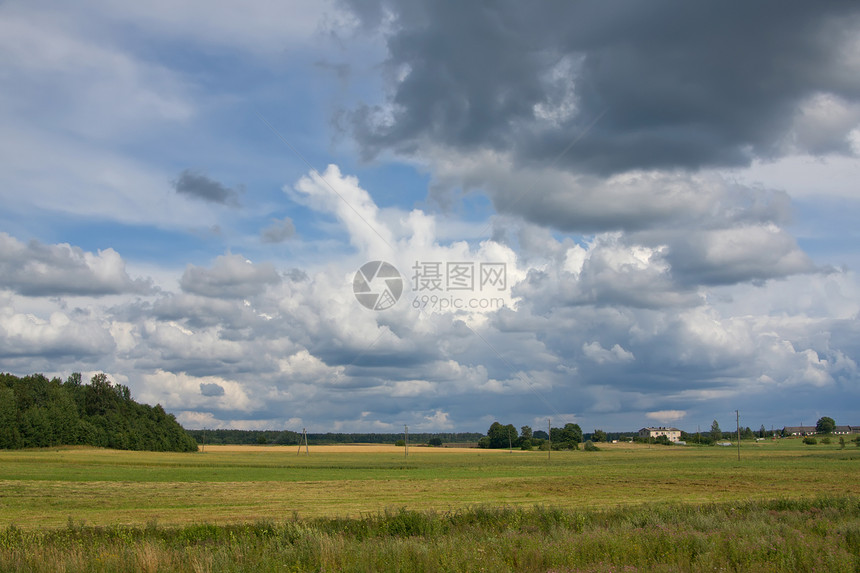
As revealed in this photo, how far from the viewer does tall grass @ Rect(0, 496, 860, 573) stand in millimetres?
12930

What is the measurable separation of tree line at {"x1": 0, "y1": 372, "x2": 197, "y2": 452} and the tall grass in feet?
429

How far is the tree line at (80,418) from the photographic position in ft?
426

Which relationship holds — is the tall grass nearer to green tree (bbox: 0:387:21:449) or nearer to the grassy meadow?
the grassy meadow

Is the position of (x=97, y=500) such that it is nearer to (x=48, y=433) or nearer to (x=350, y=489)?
(x=350, y=489)

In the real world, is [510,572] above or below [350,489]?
above

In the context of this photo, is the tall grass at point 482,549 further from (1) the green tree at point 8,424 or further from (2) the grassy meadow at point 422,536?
(1) the green tree at point 8,424

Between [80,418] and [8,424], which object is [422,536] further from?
[80,418]

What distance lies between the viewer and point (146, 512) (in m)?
30.7

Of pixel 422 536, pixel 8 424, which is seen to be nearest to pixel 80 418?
pixel 8 424

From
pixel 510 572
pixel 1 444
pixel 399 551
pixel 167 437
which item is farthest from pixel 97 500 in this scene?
pixel 167 437

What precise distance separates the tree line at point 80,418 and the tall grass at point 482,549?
429 feet

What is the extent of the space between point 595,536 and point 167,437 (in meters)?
163

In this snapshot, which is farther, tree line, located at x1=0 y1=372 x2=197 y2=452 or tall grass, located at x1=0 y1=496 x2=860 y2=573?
tree line, located at x1=0 y1=372 x2=197 y2=452

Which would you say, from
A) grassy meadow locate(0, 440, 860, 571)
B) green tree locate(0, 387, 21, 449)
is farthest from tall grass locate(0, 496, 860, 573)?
green tree locate(0, 387, 21, 449)
